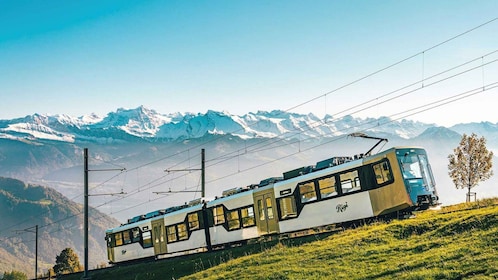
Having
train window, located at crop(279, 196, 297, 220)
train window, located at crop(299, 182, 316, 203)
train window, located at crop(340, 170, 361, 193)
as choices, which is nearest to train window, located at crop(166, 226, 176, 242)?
train window, located at crop(279, 196, 297, 220)

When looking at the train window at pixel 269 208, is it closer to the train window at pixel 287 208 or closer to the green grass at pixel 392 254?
the train window at pixel 287 208

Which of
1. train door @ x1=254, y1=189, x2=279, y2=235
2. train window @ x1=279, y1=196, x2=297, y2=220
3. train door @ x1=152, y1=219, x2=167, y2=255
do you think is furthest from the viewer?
train door @ x1=152, y1=219, x2=167, y2=255

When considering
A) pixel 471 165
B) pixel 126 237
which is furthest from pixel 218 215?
pixel 471 165

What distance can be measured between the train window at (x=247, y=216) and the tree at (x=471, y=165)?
93.8 ft

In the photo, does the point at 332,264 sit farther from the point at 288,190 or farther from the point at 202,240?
the point at 202,240

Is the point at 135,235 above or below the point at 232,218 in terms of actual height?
above

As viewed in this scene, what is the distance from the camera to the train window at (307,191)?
2980 cm

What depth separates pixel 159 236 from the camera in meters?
42.4

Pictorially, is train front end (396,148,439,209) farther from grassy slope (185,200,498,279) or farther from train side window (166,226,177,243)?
train side window (166,226,177,243)

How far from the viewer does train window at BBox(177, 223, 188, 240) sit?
129 feet

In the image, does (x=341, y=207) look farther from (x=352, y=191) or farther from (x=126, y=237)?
(x=126, y=237)

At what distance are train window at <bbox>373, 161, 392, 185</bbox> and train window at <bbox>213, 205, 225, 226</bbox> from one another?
12558 millimetres

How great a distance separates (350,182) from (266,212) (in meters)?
6.56

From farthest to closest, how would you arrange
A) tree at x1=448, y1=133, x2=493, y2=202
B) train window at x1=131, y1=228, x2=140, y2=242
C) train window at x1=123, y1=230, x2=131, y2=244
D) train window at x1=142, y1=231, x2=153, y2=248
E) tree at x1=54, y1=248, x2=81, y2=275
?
1. tree at x1=54, y1=248, x2=81, y2=275
2. tree at x1=448, y1=133, x2=493, y2=202
3. train window at x1=123, y1=230, x2=131, y2=244
4. train window at x1=131, y1=228, x2=140, y2=242
5. train window at x1=142, y1=231, x2=153, y2=248
